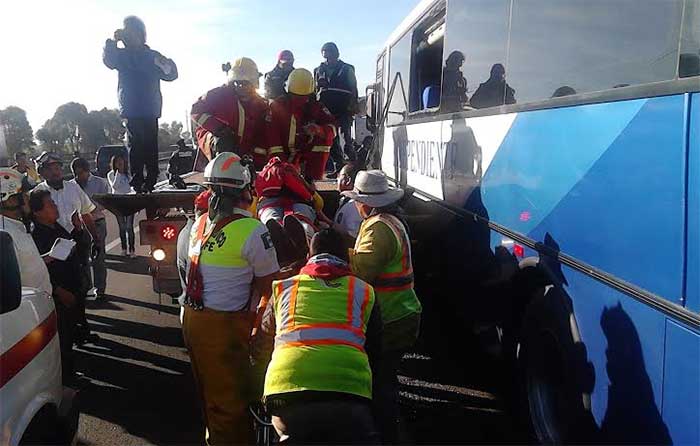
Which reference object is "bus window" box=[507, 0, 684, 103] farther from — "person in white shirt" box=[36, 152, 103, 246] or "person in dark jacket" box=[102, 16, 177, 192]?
"person in white shirt" box=[36, 152, 103, 246]

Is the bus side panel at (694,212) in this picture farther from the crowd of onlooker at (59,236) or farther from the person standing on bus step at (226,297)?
the crowd of onlooker at (59,236)

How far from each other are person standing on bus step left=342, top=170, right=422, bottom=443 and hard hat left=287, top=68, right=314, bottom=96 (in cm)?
254

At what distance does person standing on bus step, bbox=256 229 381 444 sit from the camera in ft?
8.31

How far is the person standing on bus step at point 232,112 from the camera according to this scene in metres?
5.77

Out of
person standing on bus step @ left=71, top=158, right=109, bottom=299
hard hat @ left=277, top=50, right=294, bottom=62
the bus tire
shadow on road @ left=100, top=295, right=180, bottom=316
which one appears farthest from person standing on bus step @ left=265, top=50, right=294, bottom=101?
the bus tire

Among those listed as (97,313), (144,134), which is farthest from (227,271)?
(97,313)

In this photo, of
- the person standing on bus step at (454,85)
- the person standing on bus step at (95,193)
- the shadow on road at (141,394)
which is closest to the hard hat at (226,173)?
the shadow on road at (141,394)

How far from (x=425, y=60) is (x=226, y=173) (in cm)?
501

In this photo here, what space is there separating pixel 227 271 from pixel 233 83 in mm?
2876

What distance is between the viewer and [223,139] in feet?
19.0

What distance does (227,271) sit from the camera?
3.50m

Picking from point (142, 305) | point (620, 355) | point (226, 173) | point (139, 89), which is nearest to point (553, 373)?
point (620, 355)

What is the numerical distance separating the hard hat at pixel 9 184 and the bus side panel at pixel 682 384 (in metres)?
4.42

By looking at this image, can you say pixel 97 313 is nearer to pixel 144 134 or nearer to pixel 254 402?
pixel 144 134
